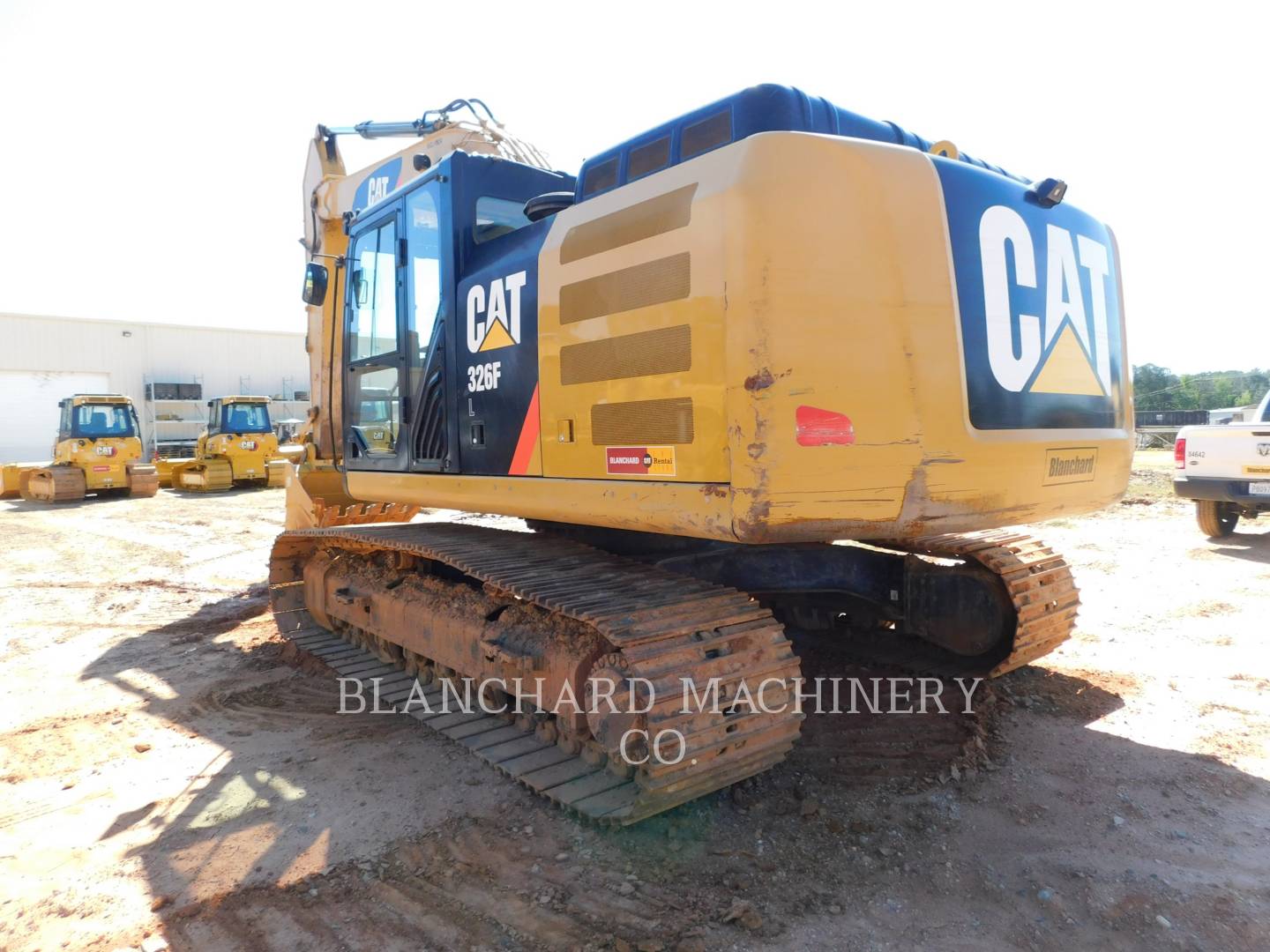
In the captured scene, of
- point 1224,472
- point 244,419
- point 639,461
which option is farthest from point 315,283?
point 244,419

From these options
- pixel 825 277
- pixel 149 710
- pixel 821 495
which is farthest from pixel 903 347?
pixel 149 710

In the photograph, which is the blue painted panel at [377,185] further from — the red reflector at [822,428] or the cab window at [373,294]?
the red reflector at [822,428]

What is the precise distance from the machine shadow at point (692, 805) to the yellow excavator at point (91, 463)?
15.9 metres

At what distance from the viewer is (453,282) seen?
4.06 meters

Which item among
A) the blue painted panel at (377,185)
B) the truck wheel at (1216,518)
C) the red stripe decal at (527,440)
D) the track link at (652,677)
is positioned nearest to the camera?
the track link at (652,677)

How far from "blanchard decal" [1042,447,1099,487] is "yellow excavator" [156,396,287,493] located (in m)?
19.3

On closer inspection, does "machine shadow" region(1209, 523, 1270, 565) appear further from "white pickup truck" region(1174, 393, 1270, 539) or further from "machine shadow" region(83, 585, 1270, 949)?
"machine shadow" region(83, 585, 1270, 949)

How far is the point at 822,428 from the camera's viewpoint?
268cm

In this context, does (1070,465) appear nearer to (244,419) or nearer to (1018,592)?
(1018,592)

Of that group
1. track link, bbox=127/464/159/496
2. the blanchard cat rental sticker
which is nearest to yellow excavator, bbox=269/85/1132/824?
the blanchard cat rental sticker

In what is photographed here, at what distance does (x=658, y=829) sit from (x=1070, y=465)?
7.13 ft

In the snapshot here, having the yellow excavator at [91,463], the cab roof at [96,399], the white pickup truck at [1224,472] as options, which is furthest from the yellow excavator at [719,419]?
the cab roof at [96,399]

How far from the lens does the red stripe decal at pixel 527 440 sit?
3.54m

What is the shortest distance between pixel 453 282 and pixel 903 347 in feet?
7.47
